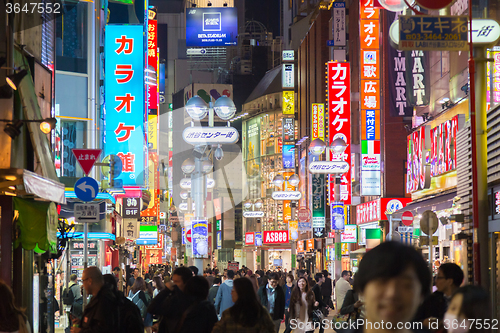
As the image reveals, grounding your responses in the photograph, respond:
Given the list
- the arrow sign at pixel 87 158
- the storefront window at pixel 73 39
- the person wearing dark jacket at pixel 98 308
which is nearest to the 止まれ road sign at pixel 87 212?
the arrow sign at pixel 87 158

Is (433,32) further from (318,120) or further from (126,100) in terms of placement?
(318,120)

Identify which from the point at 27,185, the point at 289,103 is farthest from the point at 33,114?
the point at 289,103

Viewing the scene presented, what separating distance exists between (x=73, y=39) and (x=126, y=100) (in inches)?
117

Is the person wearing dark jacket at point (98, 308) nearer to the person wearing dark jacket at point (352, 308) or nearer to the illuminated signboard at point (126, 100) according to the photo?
the person wearing dark jacket at point (352, 308)

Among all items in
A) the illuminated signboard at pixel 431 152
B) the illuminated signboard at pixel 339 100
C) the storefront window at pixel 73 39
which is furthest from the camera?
the illuminated signboard at pixel 339 100

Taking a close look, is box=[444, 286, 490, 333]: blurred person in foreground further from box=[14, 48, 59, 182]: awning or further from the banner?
the banner

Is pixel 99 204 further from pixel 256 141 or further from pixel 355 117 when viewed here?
pixel 256 141

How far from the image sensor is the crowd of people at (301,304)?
217cm

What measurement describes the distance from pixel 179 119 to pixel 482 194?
9387 centimetres

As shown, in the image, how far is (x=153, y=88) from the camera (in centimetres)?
3956

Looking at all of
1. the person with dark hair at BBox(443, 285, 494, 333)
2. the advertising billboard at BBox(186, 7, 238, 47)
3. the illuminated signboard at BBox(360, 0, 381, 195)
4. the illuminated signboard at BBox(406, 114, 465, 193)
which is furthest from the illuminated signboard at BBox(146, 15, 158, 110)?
the person with dark hair at BBox(443, 285, 494, 333)

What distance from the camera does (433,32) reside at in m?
9.73

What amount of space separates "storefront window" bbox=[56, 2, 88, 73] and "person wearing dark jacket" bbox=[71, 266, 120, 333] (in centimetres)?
1773

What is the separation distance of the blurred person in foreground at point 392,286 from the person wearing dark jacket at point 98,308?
16.1 feet
